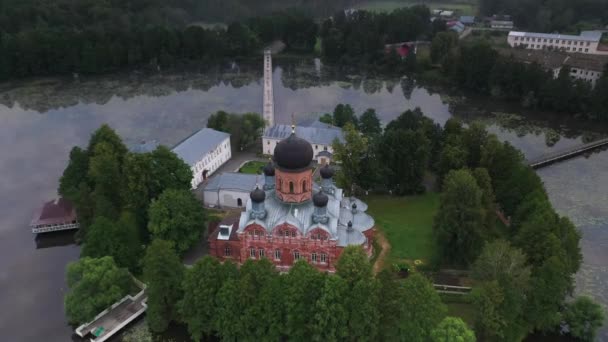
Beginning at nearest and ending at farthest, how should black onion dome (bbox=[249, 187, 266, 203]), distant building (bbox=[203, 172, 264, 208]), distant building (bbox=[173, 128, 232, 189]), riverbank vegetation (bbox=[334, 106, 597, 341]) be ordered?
riverbank vegetation (bbox=[334, 106, 597, 341]) < black onion dome (bbox=[249, 187, 266, 203]) < distant building (bbox=[203, 172, 264, 208]) < distant building (bbox=[173, 128, 232, 189])

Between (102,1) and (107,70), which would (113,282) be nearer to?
(107,70)

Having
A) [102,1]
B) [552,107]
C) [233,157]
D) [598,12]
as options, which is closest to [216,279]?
[233,157]

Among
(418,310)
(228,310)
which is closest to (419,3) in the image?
(418,310)

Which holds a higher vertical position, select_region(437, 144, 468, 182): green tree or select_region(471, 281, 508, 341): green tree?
select_region(437, 144, 468, 182): green tree

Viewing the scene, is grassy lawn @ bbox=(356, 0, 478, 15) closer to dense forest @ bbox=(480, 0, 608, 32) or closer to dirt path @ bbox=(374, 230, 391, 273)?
dense forest @ bbox=(480, 0, 608, 32)

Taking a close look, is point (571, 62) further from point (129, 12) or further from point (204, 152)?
point (129, 12)

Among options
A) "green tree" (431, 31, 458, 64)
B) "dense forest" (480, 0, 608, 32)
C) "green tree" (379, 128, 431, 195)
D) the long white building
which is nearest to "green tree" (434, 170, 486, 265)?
"green tree" (379, 128, 431, 195)
